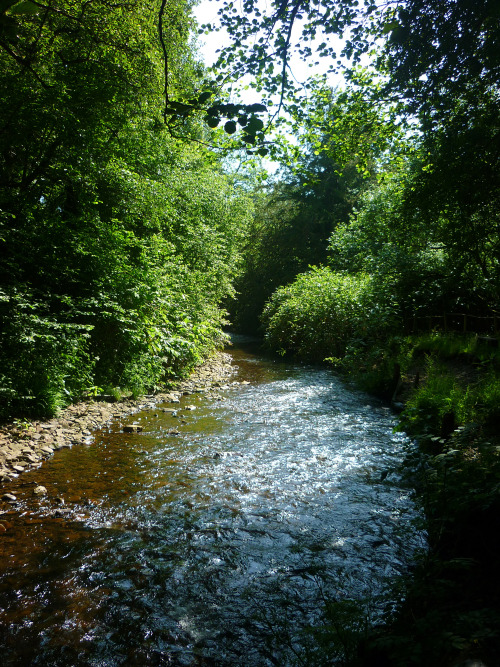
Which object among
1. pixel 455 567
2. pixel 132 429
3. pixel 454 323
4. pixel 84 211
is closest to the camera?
pixel 455 567

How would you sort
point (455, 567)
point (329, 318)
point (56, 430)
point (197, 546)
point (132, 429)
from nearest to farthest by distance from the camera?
1. point (455, 567)
2. point (197, 546)
3. point (56, 430)
4. point (132, 429)
5. point (329, 318)

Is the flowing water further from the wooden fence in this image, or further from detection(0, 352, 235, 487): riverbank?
the wooden fence

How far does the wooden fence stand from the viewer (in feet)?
40.1

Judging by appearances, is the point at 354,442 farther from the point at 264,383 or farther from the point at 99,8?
the point at 99,8

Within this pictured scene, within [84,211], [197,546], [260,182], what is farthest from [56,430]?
[260,182]

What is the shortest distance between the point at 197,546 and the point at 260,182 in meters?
6.86

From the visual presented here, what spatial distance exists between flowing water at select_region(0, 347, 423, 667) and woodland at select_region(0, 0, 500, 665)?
0.64 m

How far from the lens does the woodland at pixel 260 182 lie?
11.8 ft

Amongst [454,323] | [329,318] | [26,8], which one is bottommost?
[329,318]

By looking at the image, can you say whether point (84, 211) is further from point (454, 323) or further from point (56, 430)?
point (454, 323)

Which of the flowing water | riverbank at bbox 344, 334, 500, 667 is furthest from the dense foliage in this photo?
riverbank at bbox 344, 334, 500, 667

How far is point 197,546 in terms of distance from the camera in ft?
14.2

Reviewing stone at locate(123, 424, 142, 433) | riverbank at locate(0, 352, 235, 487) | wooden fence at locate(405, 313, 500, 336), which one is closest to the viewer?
riverbank at locate(0, 352, 235, 487)

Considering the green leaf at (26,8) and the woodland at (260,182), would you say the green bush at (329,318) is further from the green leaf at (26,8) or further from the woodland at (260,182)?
the green leaf at (26,8)
